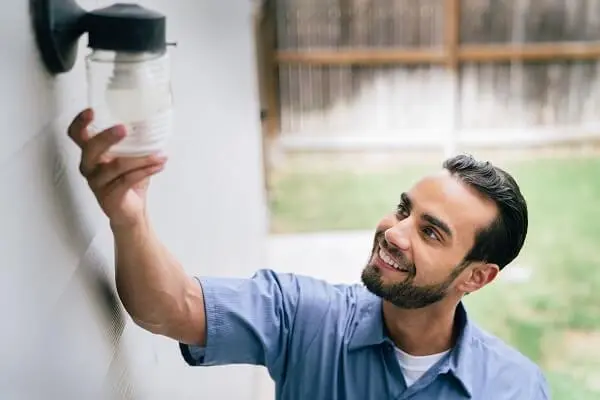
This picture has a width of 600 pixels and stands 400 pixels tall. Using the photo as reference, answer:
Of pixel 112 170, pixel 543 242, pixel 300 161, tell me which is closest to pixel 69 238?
pixel 112 170

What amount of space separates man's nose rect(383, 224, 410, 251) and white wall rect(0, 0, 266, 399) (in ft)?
1.13

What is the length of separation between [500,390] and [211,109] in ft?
3.00

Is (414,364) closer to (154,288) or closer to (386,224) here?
(386,224)

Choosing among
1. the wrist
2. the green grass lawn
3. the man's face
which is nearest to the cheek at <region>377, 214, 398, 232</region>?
the man's face

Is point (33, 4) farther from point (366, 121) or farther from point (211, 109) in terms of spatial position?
point (366, 121)

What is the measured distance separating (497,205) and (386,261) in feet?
0.77

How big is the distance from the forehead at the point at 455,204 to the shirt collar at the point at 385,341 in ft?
0.60

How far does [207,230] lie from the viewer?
161cm

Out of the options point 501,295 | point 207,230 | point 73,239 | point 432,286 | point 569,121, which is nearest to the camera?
point 73,239

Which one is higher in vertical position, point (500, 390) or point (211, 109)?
point (211, 109)

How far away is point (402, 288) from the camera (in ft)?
4.09

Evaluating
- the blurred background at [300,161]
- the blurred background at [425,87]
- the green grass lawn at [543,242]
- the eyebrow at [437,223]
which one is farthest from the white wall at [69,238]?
the blurred background at [425,87]

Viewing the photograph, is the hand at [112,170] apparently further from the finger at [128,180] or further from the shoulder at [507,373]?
the shoulder at [507,373]

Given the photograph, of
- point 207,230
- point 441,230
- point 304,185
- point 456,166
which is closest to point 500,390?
point 441,230
